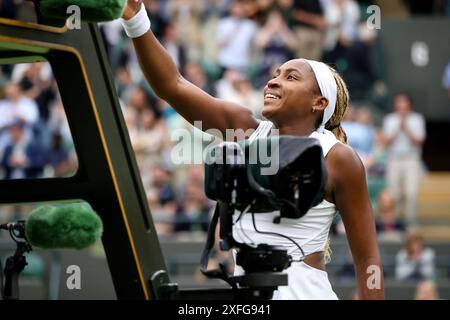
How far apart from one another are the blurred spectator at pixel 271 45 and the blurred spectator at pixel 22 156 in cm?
268

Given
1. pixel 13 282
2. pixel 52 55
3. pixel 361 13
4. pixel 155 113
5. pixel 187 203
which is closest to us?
pixel 52 55

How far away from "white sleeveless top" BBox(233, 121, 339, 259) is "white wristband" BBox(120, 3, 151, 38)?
1.67 ft

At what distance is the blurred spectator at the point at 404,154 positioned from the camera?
34.5 ft

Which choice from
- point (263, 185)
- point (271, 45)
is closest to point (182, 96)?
point (263, 185)

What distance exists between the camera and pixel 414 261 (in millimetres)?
9117

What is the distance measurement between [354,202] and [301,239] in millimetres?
226

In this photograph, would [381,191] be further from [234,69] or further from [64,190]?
[64,190]

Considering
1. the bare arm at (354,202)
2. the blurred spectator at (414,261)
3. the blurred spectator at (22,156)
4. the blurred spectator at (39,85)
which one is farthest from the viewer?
the blurred spectator at (39,85)

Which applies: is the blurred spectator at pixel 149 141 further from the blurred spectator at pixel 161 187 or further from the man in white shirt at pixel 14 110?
the man in white shirt at pixel 14 110

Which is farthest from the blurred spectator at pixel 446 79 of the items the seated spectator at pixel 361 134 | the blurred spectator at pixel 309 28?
the seated spectator at pixel 361 134

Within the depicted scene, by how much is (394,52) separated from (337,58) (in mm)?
1814

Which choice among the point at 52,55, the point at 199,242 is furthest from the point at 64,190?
the point at 199,242

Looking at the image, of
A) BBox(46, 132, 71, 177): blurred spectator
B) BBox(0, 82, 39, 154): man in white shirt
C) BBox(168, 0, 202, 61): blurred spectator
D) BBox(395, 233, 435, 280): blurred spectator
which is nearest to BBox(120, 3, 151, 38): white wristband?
BBox(395, 233, 435, 280): blurred spectator

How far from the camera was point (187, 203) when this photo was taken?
32.0ft
